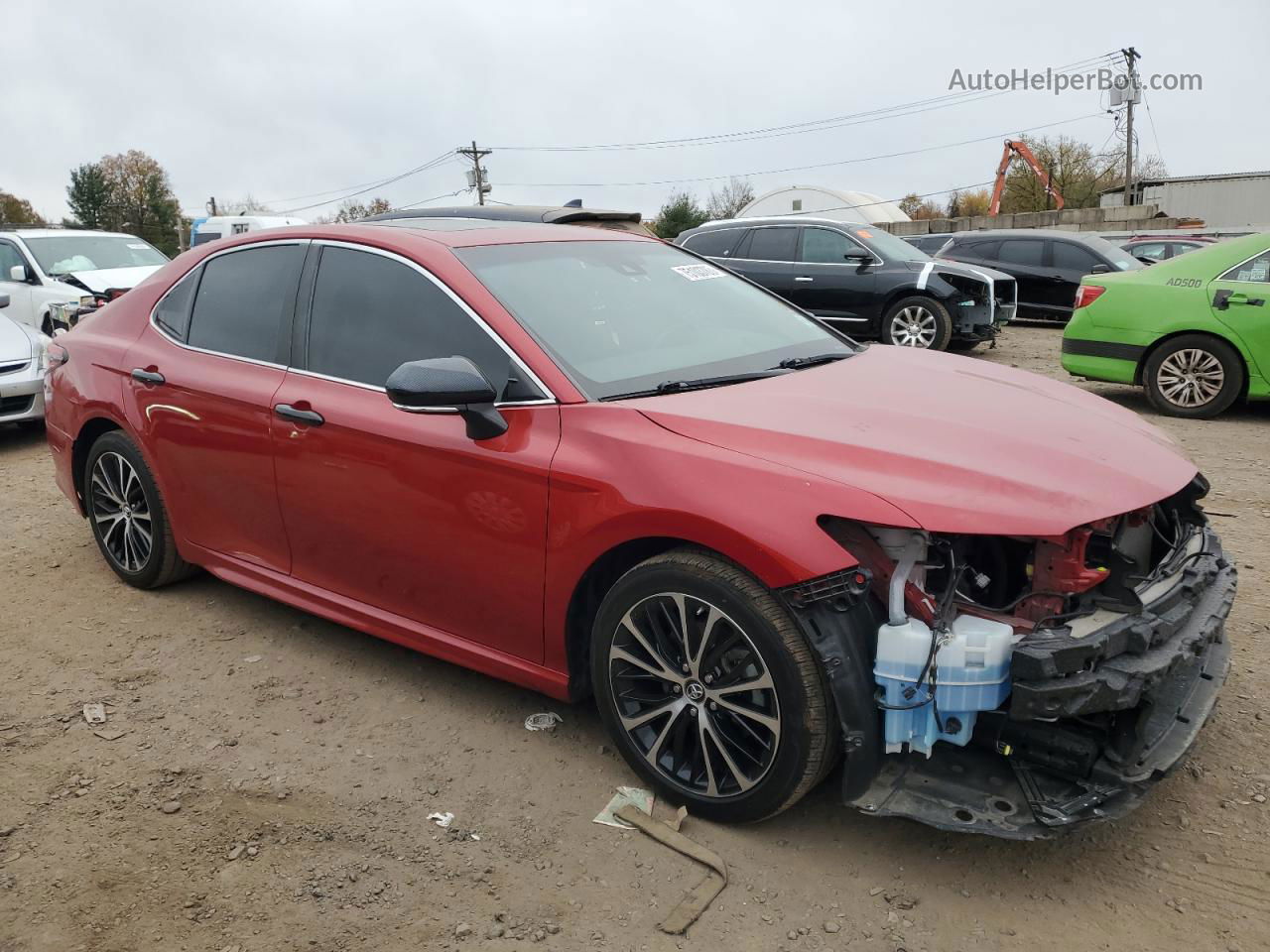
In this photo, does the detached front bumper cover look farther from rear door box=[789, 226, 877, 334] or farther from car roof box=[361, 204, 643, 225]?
rear door box=[789, 226, 877, 334]

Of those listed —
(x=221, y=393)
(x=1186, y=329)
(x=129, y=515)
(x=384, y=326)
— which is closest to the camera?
(x=384, y=326)

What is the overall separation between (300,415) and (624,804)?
1.76m

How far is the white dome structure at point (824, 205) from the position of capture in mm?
27000

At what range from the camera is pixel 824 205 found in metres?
27.2

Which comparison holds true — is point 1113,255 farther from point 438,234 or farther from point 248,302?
point 248,302

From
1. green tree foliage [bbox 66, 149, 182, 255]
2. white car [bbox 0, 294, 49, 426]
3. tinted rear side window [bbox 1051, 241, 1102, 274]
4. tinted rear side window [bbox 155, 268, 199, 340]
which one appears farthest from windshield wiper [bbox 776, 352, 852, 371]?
green tree foliage [bbox 66, 149, 182, 255]

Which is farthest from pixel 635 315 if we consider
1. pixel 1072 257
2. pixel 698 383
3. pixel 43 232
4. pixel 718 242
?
pixel 1072 257

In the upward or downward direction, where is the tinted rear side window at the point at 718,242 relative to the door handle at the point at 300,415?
upward

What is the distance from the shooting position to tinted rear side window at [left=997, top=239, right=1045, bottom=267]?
1479cm

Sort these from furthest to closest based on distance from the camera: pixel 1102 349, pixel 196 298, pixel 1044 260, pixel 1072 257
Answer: pixel 1044 260, pixel 1072 257, pixel 1102 349, pixel 196 298

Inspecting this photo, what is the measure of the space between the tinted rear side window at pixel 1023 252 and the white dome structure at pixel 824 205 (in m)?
11.4

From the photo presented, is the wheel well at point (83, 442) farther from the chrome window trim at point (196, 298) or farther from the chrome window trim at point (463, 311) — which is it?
the chrome window trim at point (463, 311)

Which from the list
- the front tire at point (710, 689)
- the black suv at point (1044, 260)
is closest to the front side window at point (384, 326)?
the front tire at point (710, 689)

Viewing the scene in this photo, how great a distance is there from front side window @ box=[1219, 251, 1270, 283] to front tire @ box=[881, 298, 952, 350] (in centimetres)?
387
